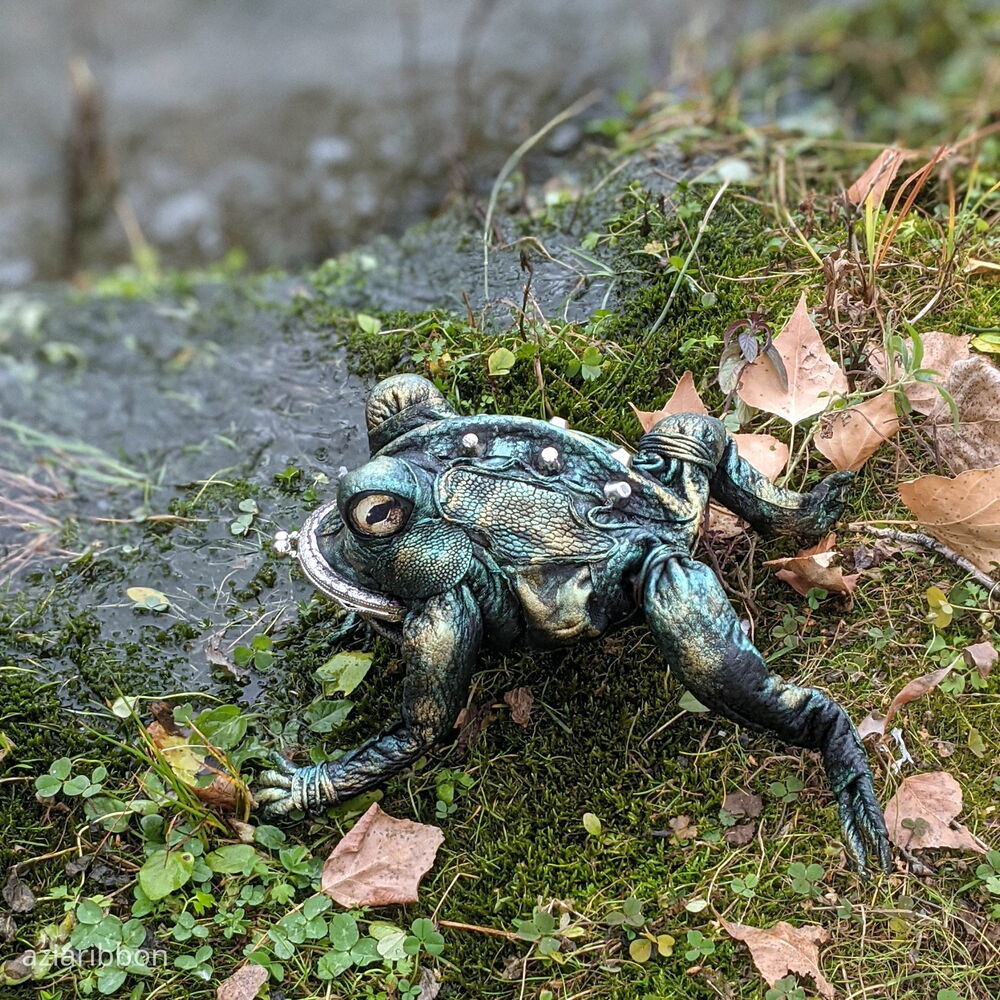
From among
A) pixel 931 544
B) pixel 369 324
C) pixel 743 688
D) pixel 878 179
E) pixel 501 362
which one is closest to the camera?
pixel 743 688

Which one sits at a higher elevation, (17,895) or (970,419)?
(970,419)

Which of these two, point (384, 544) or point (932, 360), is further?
point (932, 360)

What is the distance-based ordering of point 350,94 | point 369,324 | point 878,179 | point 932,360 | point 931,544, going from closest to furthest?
point 931,544 < point 932,360 < point 878,179 < point 369,324 < point 350,94

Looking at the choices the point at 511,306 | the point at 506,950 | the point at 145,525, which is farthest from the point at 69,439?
the point at 506,950

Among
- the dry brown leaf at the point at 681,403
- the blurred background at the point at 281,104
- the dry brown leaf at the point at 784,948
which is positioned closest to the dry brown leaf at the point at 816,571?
the dry brown leaf at the point at 681,403

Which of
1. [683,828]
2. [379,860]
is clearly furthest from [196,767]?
[683,828]

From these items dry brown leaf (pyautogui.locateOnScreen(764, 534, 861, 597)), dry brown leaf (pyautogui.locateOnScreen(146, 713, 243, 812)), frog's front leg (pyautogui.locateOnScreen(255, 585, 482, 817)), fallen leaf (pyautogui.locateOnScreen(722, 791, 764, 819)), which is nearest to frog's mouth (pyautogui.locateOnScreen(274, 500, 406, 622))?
frog's front leg (pyautogui.locateOnScreen(255, 585, 482, 817))

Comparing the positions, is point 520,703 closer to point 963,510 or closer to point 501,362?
point 501,362

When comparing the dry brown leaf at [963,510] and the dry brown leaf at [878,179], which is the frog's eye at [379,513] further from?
the dry brown leaf at [878,179]
